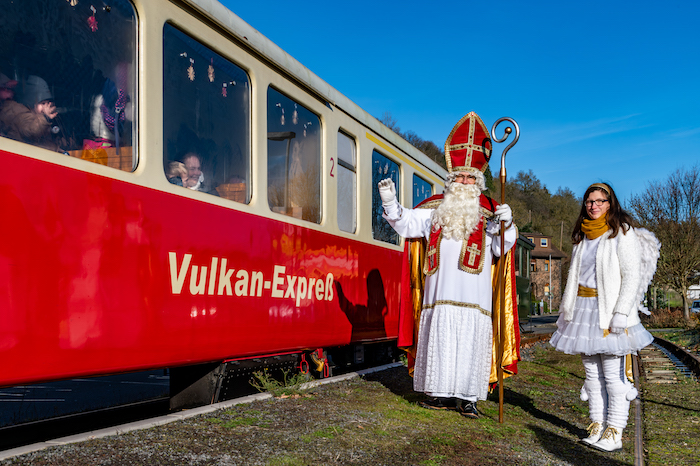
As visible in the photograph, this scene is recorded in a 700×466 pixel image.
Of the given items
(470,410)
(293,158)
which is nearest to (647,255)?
(470,410)

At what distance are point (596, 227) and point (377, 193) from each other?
142 inches

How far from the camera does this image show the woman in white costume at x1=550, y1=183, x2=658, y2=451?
4.30m

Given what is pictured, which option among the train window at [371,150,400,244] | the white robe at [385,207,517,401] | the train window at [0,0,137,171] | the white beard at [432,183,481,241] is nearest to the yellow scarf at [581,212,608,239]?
the white robe at [385,207,517,401]

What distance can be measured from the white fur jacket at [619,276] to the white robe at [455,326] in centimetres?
100

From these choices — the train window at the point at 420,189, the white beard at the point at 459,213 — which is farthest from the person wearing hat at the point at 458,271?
the train window at the point at 420,189

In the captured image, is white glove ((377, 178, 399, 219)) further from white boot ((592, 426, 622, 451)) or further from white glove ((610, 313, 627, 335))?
white boot ((592, 426, 622, 451))

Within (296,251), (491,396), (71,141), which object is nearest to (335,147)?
(296,251)

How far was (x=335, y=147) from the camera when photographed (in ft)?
21.7

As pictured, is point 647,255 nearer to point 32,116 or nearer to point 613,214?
point 613,214

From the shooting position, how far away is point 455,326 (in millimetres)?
5129

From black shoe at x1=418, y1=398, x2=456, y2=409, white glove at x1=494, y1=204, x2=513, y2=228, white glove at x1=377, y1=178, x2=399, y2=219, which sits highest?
white glove at x1=377, y1=178, x2=399, y2=219

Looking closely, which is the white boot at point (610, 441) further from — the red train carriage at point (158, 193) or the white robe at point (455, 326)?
the red train carriage at point (158, 193)

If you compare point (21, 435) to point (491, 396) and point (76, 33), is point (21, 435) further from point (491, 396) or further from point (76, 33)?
point (491, 396)

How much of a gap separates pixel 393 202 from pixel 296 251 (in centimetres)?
106
